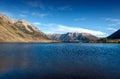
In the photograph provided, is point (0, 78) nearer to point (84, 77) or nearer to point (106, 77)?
point (84, 77)

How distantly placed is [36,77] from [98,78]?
12547 millimetres

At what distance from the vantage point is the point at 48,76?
35844 mm

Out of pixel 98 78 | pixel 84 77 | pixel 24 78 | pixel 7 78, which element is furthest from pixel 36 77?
pixel 98 78

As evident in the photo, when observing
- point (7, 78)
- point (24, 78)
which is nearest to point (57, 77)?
point (24, 78)

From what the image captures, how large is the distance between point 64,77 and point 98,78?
22.5 ft

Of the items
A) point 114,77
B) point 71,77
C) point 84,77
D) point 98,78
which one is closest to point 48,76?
point 71,77

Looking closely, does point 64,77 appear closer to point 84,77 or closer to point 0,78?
point 84,77

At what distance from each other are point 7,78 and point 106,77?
20119 millimetres

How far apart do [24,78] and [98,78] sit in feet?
48.5

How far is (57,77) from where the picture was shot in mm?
35062

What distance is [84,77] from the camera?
35.5 m

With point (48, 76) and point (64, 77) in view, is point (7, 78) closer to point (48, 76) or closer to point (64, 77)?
point (48, 76)

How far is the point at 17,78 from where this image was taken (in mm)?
33844

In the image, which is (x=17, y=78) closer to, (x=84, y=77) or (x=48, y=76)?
(x=48, y=76)
